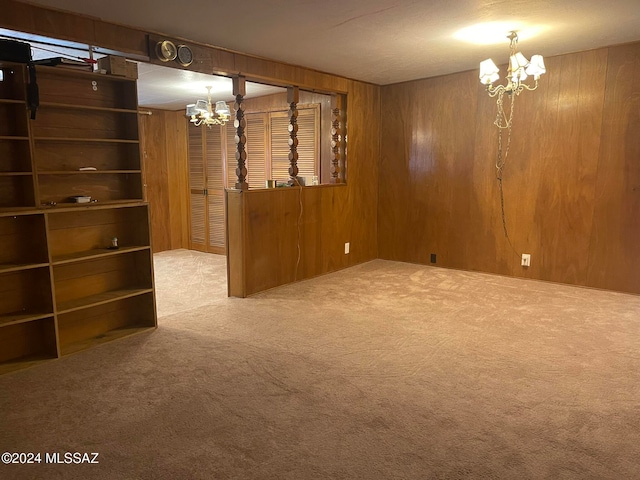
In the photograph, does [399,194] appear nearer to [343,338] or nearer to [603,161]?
[603,161]

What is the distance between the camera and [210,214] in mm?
7285

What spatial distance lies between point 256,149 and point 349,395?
187 inches

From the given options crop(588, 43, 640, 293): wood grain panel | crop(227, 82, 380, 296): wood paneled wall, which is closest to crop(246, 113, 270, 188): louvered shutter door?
crop(227, 82, 380, 296): wood paneled wall

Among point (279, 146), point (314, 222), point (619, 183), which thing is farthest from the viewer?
point (279, 146)

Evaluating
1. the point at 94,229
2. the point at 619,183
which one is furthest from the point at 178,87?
the point at 619,183

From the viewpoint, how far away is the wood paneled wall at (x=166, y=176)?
710 centimetres

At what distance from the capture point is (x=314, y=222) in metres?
5.32

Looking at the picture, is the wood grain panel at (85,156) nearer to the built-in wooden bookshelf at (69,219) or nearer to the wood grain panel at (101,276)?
the built-in wooden bookshelf at (69,219)

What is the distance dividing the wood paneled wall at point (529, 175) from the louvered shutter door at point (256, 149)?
1721mm

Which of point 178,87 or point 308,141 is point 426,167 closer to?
point 308,141

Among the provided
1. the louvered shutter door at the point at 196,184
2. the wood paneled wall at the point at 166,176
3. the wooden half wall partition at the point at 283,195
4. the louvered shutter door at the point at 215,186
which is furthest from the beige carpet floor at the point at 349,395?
the wood paneled wall at the point at 166,176

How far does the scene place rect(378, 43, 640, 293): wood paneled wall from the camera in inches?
174

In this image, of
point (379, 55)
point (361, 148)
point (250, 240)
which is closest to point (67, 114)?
point (250, 240)

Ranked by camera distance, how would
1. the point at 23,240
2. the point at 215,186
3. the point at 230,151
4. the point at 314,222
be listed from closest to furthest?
the point at 23,240 < the point at 314,222 < the point at 230,151 < the point at 215,186
